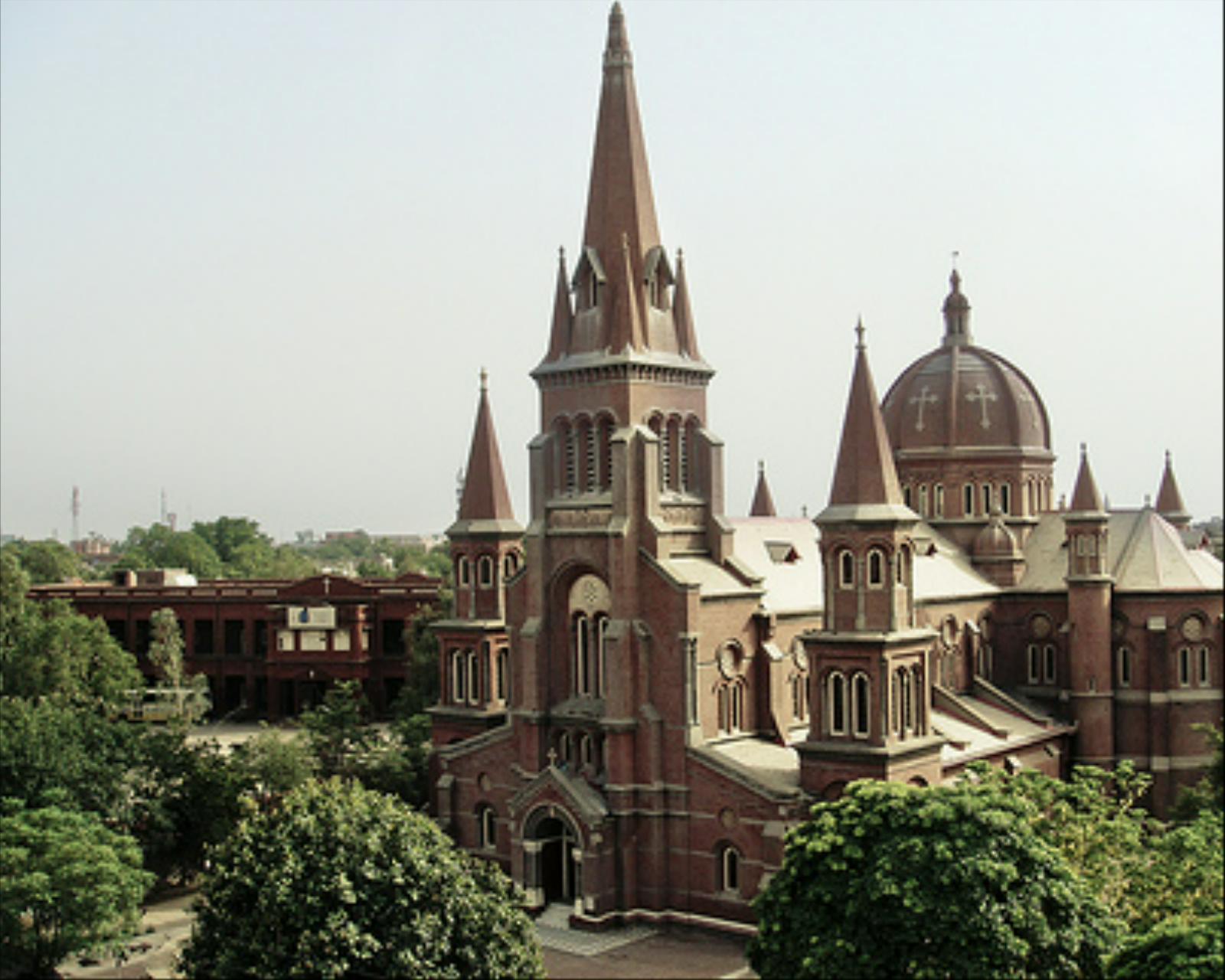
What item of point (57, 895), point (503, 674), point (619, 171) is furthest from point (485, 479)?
point (57, 895)

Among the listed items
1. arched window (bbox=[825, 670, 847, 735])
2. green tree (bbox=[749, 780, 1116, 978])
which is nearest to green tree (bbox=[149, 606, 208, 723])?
arched window (bbox=[825, 670, 847, 735])

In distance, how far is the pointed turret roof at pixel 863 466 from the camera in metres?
43.8

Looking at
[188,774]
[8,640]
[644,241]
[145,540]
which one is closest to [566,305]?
[644,241]

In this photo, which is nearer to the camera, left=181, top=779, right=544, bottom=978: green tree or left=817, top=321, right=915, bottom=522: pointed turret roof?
left=181, top=779, right=544, bottom=978: green tree

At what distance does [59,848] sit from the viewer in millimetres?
40094

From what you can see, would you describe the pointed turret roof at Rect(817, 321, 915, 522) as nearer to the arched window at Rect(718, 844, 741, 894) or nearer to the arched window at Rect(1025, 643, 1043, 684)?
the arched window at Rect(718, 844, 741, 894)

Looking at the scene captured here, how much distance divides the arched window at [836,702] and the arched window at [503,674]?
51.0ft

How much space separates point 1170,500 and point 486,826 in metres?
47.8

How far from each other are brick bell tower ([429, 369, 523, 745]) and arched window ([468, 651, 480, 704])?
30mm

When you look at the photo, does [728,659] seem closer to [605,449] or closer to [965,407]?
[605,449]

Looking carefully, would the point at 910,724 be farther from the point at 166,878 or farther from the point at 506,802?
the point at 166,878

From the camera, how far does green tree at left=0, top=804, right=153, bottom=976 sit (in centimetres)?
3878

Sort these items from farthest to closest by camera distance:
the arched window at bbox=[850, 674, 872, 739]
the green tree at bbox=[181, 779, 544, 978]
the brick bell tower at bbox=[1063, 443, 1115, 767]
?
the brick bell tower at bbox=[1063, 443, 1115, 767]
the arched window at bbox=[850, 674, 872, 739]
the green tree at bbox=[181, 779, 544, 978]

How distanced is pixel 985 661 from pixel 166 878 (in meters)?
34.3
